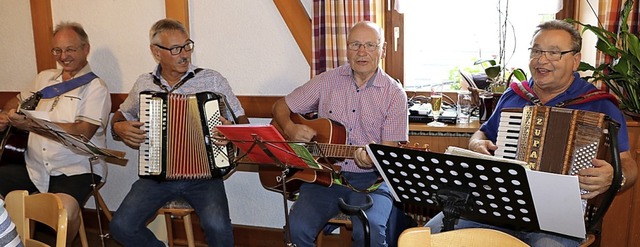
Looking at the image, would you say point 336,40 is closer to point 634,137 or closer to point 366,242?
point 366,242

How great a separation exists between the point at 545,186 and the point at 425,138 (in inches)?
40.0

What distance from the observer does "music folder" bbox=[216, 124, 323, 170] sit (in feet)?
6.90

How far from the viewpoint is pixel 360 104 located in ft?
8.56

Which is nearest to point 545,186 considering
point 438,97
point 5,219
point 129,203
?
point 438,97

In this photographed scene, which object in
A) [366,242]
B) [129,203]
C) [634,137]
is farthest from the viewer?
[129,203]

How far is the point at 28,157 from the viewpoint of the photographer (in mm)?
3031

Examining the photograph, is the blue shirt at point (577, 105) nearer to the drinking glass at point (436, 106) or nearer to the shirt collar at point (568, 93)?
the shirt collar at point (568, 93)

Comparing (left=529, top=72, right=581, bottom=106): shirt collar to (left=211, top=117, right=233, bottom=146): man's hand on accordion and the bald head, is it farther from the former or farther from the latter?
(left=211, top=117, right=233, bottom=146): man's hand on accordion

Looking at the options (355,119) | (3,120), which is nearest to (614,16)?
(355,119)

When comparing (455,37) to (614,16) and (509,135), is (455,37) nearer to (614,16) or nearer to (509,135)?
(614,16)

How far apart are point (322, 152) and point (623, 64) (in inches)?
48.0

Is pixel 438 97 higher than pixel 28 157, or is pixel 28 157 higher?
pixel 438 97

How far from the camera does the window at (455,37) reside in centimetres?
303

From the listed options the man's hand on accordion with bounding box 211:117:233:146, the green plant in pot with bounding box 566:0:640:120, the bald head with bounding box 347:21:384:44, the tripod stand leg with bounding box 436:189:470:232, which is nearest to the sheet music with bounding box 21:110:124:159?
the man's hand on accordion with bounding box 211:117:233:146
